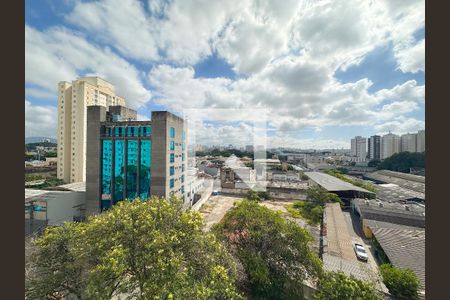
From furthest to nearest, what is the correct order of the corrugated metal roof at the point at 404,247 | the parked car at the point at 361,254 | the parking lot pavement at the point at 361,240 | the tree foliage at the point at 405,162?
the tree foliage at the point at 405,162 < the parked car at the point at 361,254 < the parking lot pavement at the point at 361,240 < the corrugated metal roof at the point at 404,247

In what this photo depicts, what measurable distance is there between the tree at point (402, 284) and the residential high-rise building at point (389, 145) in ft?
238

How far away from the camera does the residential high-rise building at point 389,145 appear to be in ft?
198

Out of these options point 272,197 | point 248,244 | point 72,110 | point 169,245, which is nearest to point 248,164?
point 272,197

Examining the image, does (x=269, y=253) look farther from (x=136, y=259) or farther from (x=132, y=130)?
(x=132, y=130)

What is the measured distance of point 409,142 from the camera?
57.0 m

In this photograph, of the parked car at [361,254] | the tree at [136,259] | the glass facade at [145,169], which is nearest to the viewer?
the tree at [136,259]

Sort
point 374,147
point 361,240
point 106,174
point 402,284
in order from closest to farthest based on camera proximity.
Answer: point 402,284 → point 361,240 → point 106,174 → point 374,147

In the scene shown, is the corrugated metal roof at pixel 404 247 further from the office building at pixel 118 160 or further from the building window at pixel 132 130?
the building window at pixel 132 130

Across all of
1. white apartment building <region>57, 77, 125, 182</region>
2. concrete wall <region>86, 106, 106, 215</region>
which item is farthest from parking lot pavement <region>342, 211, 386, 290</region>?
white apartment building <region>57, 77, 125, 182</region>

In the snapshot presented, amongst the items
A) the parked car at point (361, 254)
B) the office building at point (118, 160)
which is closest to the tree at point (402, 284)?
the parked car at point (361, 254)

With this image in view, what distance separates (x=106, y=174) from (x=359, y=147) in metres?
96.6

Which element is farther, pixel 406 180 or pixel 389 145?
pixel 389 145

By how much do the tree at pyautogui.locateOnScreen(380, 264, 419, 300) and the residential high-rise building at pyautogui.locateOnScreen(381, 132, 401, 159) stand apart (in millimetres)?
72414

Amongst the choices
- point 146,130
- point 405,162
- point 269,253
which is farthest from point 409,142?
point 146,130
